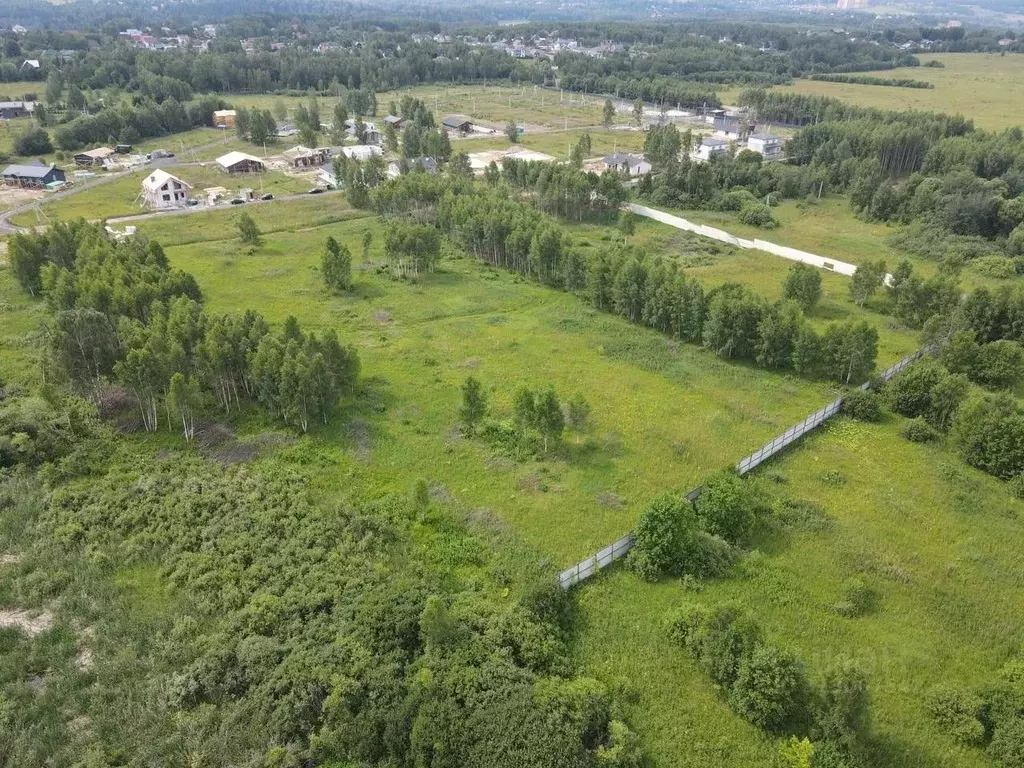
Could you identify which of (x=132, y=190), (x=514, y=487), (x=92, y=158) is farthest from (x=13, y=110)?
(x=514, y=487)

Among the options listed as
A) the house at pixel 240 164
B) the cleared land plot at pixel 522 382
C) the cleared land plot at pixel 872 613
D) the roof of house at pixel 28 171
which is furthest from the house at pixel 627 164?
the roof of house at pixel 28 171

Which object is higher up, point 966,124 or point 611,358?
point 966,124

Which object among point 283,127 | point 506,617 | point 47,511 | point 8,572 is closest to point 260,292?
point 47,511

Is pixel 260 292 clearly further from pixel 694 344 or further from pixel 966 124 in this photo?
pixel 966 124

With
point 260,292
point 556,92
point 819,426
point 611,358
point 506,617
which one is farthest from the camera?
point 556,92

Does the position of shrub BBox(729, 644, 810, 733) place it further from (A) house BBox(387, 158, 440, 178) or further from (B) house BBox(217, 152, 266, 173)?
(B) house BBox(217, 152, 266, 173)

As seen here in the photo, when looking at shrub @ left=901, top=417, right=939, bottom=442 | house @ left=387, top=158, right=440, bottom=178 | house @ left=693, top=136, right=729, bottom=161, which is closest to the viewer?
shrub @ left=901, top=417, right=939, bottom=442

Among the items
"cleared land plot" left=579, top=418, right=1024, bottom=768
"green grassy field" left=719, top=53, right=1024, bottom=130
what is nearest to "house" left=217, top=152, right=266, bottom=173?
"cleared land plot" left=579, top=418, right=1024, bottom=768
